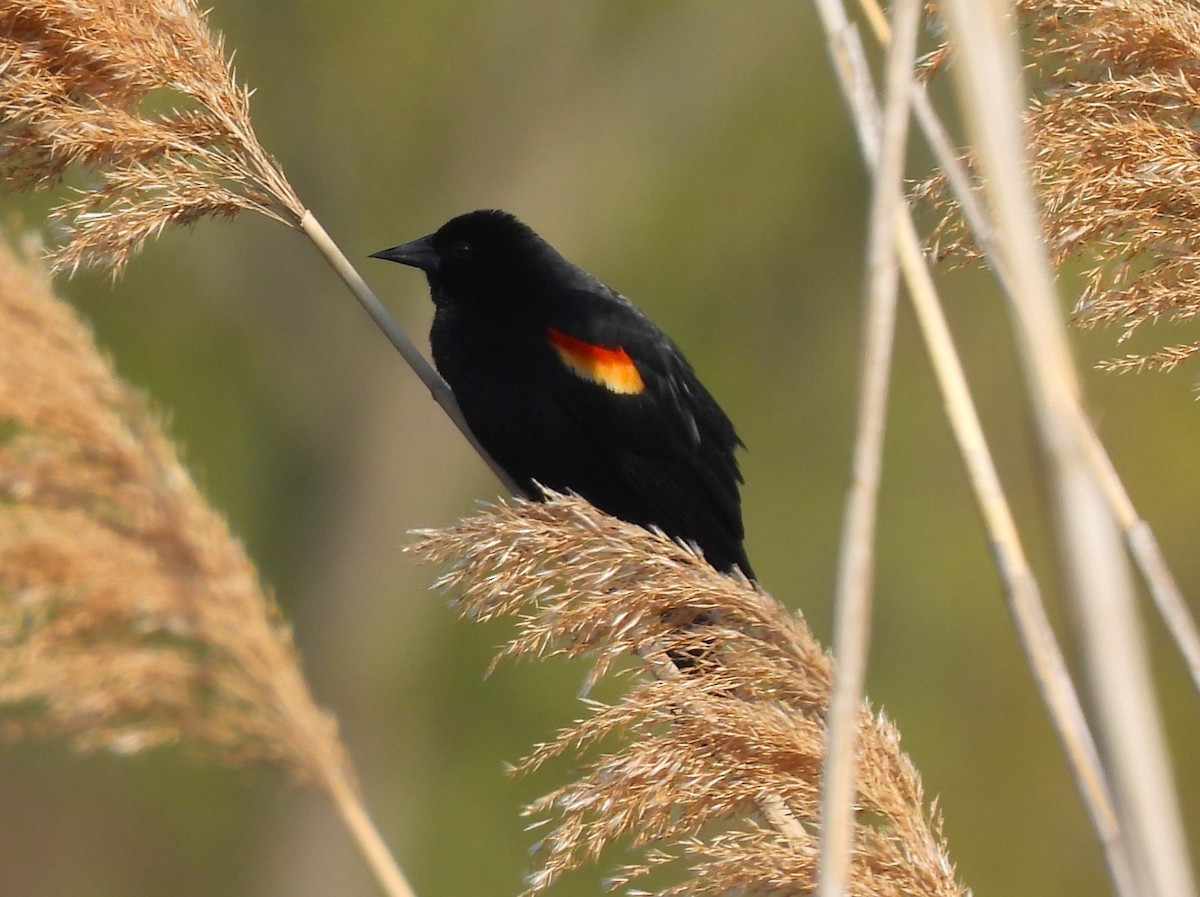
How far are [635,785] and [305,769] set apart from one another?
319 millimetres

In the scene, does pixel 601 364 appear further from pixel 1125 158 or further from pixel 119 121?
pixel 1125 158

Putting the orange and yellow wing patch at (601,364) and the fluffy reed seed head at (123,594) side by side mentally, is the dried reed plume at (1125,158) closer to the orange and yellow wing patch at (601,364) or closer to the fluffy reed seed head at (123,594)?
the fluffy reed seed head at (123,594)

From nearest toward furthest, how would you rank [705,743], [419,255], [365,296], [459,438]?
[705,743]
[365,296]
[419,255]
[459,438]

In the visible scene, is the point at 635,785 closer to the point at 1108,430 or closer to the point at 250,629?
the point at 250,629

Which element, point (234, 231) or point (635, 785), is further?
point (234, 231)

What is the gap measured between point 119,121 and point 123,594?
2.71ft

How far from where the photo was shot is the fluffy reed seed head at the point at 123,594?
2.80 feet

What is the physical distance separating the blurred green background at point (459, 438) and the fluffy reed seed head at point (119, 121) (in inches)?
262

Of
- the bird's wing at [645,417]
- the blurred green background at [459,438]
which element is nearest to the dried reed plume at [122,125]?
the bird's wing at [645,417]

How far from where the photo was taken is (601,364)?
8.18ft

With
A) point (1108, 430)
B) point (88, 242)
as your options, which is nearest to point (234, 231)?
point (1108, 430)

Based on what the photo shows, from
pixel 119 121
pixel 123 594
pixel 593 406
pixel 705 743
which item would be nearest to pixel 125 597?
pixel 123 594

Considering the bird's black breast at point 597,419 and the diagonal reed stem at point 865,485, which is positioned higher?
the bird's black breast at point 597,419

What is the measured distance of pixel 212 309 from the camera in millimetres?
8477
